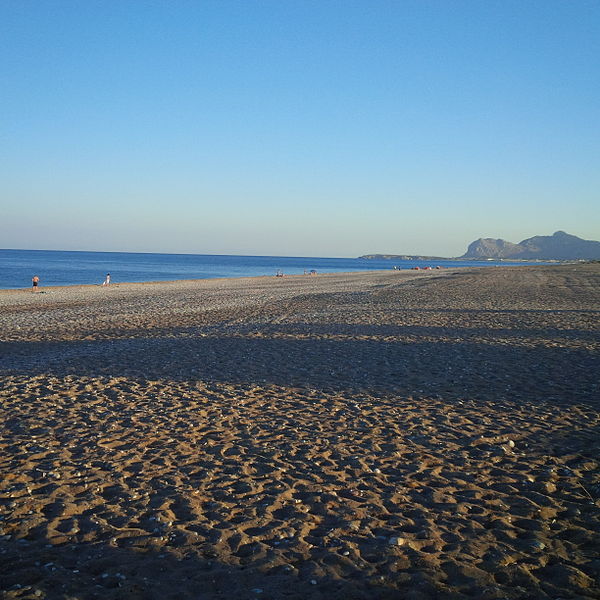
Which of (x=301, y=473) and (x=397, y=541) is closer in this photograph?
(x=397, y=541)

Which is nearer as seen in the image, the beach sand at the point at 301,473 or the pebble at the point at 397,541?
the beach sand at the point at 301,473

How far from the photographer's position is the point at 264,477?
21.2 ft

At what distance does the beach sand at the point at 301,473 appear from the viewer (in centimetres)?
456

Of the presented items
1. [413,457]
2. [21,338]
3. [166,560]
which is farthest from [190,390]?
[21,338]

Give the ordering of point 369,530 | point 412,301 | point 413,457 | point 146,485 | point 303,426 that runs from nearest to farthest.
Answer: point 369,530, point 146,485, point 413,457, point 303,426, point 412,301

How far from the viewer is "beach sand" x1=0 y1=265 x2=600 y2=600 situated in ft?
15.0

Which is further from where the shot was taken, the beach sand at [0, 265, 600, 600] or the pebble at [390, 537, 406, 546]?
the pebble at [390, 537, 406, 546]

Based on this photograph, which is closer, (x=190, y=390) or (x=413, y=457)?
(x=413, y=457)

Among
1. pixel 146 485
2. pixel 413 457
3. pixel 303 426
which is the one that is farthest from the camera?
pixel 303 426

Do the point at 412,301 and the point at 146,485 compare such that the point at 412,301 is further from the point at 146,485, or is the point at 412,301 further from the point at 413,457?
the point at 146,485

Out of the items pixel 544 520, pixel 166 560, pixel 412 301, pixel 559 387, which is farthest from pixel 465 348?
pixel 412 301

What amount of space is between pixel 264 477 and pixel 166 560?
75.8 inches

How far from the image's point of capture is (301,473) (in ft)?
21.7

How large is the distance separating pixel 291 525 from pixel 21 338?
1547 centimetres
